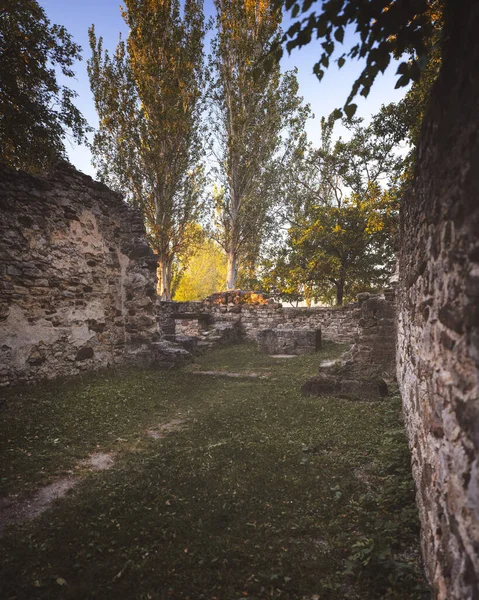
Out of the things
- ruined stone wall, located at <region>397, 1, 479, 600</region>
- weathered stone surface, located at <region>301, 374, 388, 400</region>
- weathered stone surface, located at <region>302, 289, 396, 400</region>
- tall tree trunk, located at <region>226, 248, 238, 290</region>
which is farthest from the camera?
tall tree trunk, located at <region>226, 248, 238, 290</region>

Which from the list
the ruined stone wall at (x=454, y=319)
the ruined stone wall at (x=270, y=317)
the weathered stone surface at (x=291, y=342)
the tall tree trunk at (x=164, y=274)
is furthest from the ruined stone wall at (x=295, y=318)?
the ruined stone wall at (x=454, y=319)

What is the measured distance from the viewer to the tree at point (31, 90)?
27.9 feet

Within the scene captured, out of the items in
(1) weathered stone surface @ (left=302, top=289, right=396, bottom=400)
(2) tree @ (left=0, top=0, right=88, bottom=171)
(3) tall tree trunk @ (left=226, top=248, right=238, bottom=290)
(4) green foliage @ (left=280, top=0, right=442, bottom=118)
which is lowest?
(1) weathered stone surface @ (left=302, top=289, right=396, bottom=400)

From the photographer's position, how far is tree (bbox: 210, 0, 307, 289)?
16906 millimetres

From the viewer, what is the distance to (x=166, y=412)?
5305mm

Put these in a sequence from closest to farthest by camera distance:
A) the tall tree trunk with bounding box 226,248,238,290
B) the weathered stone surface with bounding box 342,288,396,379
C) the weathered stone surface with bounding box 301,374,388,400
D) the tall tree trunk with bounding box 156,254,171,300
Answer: the weathered stone surface with bounding box 301,374,388,400
the weathered stone surface with bounding box 342,288,396,379
the tall tree trunk with bounding box 156,254,171,300
the tall tree trunk with bounding box 226,248,238,290

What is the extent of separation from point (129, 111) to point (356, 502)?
17575mm

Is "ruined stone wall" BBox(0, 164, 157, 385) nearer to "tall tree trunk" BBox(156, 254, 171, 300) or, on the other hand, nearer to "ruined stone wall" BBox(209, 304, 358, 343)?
"ruined stone wall" BBox(209, 304, 358, 343)

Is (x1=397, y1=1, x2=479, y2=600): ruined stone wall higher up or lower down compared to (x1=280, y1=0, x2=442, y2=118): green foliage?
lower down

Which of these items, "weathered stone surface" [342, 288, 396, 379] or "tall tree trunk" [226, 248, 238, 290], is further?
"tall tree trunk" [226, 248, 238, 290]

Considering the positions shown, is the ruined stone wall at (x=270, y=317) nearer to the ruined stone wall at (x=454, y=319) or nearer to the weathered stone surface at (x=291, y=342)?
the weathered stone surface at (x=291, y=342)

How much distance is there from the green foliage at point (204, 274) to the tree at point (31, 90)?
21459 millimetres

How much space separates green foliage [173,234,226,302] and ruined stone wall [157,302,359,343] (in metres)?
15.4

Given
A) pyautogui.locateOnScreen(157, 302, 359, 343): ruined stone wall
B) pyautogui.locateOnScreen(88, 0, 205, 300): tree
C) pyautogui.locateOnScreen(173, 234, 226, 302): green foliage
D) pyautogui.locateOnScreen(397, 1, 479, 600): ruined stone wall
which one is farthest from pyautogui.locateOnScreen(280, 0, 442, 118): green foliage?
pyautogui.locateOnScreen(173, 234, 226, 302): green foliage
